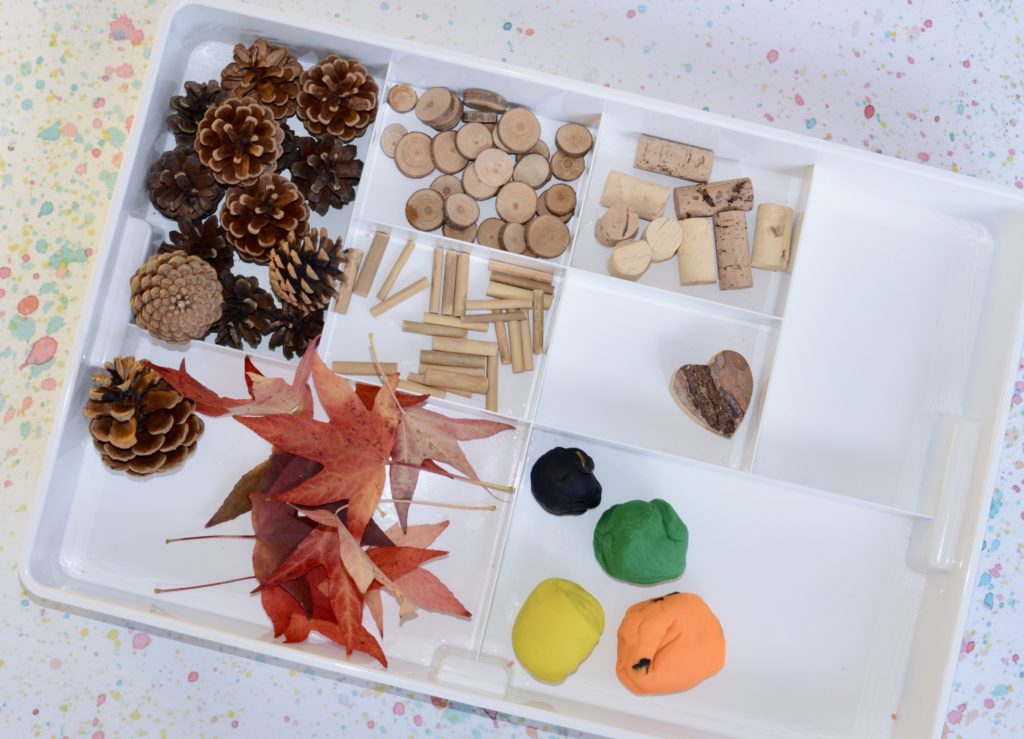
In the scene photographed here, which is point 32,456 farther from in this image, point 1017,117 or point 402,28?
point 1017,117

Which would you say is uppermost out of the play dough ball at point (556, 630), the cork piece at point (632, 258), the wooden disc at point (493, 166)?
the wooden disc at point (493, 166)

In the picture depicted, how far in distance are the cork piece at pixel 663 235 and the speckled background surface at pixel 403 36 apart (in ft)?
0.67

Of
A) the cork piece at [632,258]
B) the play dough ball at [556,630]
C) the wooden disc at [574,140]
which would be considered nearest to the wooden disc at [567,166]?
the wooden disc at [574,140]

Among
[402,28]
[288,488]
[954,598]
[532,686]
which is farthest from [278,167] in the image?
[954,598]

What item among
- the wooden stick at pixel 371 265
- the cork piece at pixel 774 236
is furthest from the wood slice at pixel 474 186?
the cork piece at pixel 774 236

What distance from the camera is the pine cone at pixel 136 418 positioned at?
0.88 meters

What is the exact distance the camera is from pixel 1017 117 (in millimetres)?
1114

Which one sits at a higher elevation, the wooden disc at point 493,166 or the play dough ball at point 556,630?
the wooden disc at point 493,166

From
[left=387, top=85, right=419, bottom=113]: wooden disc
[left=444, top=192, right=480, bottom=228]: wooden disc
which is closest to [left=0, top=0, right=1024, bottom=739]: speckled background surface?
[left=387, top=85, right=419, bottom=113]: wooden disc

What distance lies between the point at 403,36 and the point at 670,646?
81 centimetres

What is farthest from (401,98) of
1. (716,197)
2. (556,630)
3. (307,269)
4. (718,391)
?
(556,630)

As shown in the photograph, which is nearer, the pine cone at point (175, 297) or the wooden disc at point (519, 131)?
the pine cone at point (175, 297)

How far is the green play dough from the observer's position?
92 centimetres

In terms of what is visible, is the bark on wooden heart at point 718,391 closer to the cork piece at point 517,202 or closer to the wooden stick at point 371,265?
the cork piece at point 517,202
